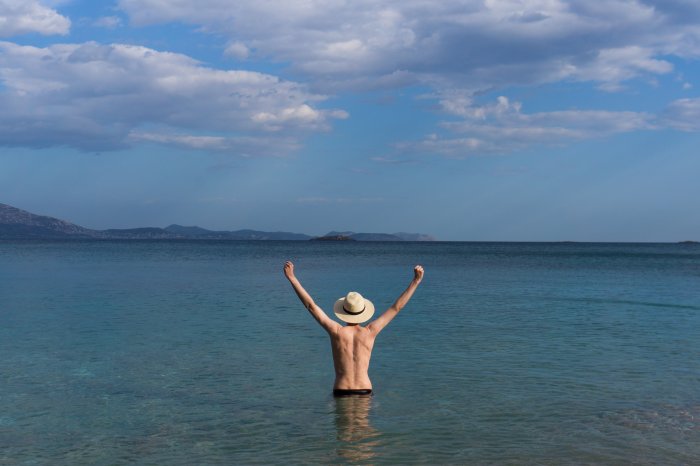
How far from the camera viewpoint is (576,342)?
20500mm

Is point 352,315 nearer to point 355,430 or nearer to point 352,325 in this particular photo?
point 352,325

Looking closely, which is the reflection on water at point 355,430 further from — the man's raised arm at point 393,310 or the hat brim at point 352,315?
the hat brim at point 352,315

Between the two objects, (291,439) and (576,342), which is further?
(576,342)

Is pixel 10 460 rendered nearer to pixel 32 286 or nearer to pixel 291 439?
pixel 291 439

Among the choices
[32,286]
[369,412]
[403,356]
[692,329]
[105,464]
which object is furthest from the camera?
[32,286]

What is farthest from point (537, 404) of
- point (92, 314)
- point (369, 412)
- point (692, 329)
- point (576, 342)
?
point (92, 314)

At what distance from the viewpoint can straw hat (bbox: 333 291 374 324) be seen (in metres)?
11.4

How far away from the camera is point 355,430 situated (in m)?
11.0

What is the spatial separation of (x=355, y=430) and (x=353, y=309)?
1.93m

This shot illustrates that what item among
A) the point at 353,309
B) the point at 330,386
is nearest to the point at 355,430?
the point at 353,309

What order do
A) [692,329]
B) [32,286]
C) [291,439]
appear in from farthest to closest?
[32,286]
[692,329]
[291,439]

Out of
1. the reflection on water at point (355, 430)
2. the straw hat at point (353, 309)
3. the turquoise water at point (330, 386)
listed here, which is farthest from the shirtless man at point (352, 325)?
the turquoise water at point (330, 386)

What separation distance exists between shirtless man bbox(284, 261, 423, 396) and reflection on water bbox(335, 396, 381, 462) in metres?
0.51

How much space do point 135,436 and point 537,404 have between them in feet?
23.2
